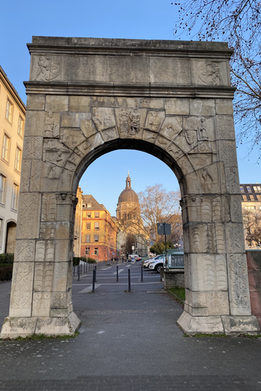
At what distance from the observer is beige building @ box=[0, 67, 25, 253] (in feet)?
79.3

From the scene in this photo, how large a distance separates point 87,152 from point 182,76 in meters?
3.08

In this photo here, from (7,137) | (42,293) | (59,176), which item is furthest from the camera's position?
(7,137)

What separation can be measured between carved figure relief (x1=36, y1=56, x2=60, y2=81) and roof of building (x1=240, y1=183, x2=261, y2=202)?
81.9 m

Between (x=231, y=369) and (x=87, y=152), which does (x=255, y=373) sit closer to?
(x=231, y=369)

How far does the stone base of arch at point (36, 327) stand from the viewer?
5273 mm

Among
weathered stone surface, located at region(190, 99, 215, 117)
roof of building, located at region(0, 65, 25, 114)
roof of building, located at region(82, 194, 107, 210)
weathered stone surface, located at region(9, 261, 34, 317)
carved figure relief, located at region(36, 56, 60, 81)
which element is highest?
roof of building, located at region(0, 65, 25, 114)

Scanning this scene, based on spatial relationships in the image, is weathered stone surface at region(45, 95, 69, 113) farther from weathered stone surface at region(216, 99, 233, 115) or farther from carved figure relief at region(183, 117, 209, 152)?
weathered stone surface at region(216, 99, 233, 115)

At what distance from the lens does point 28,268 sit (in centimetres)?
567

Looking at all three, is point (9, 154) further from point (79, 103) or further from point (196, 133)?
point (196, 133)

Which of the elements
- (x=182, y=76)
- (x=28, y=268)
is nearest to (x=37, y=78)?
(x=182, y=76)

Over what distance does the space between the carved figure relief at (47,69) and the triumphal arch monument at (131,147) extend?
0.02 m

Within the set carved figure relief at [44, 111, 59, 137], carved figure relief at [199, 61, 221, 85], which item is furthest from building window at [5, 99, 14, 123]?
carved figure relief at [199, 61, 221, 85]

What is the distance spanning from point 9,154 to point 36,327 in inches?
918

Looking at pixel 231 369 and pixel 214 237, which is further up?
pixel 214 237
